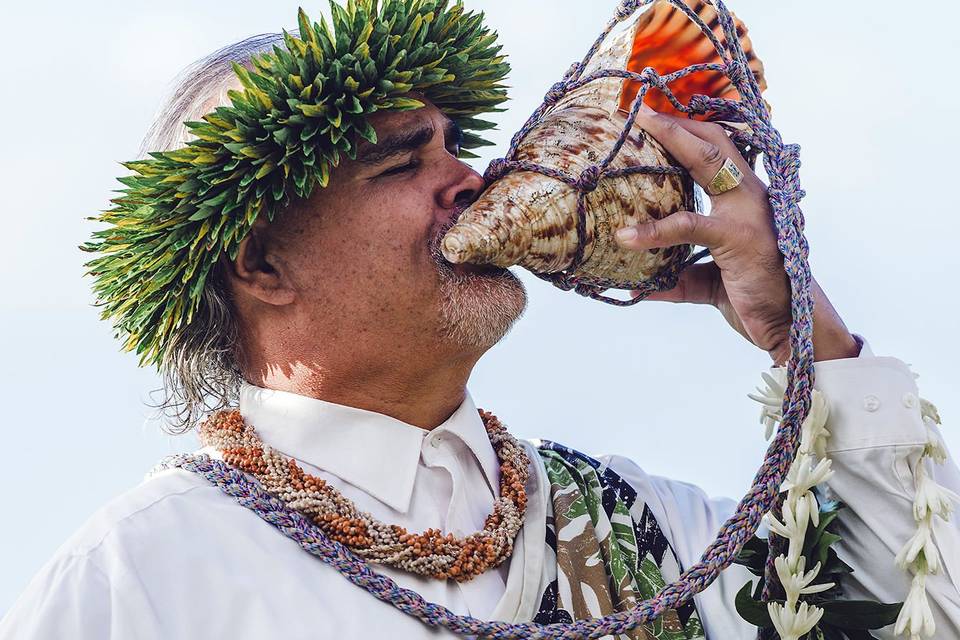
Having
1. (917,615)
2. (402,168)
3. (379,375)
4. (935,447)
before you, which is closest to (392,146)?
(402,168)

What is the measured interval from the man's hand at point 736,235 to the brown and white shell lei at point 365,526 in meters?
0.73

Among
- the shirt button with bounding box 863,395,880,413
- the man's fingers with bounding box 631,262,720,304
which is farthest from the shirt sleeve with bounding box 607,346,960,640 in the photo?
the man's fingers with bounding box 631,262,720,304

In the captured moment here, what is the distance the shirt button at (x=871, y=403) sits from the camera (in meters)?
2.39

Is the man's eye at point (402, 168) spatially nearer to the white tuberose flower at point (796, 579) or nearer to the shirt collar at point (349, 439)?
the shirt collar at point (349, 439)

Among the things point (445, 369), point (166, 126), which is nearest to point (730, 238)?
point (445, 369)

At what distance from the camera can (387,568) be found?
246 cm

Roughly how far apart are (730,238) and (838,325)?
0.32m

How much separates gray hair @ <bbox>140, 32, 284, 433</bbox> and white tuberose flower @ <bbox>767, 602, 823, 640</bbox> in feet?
4.72

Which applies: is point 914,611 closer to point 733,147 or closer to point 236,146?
point 733,147

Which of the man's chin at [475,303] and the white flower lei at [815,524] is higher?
the man's chin at [475,303]

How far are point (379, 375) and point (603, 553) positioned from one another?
25.9 inches

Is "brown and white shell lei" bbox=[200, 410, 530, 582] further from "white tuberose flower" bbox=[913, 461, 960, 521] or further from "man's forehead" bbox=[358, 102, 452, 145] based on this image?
"white tuberose flower" bbox=[913, 461, 960, 521]

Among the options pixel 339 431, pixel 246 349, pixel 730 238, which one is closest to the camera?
pixel 730 238

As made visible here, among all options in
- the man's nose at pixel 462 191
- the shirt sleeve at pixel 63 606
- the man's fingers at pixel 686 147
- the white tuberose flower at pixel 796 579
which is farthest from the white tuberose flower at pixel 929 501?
the shirt sleeve at pixel 63 606
